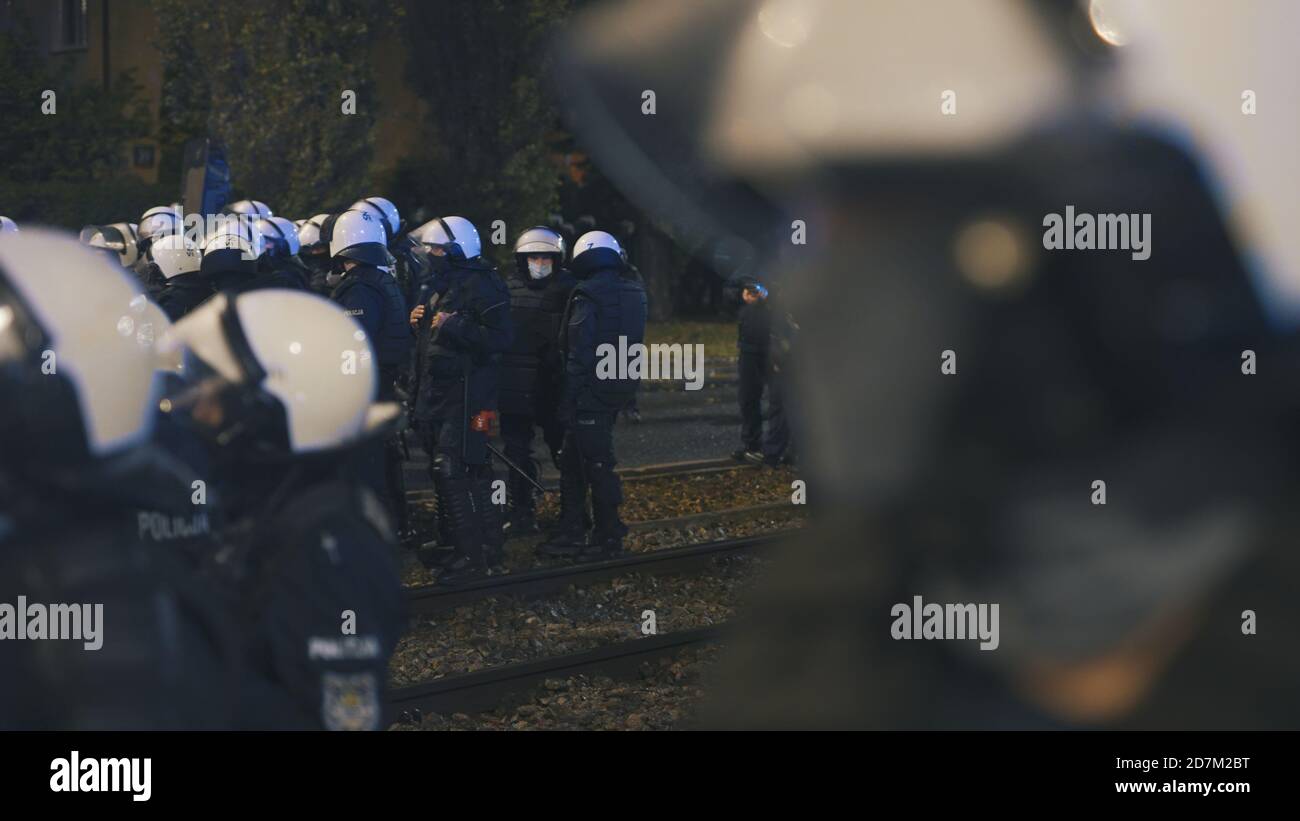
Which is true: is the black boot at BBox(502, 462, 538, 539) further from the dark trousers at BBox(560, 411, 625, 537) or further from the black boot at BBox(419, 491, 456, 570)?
the black boot at BBox(419, 491, 456, 570)

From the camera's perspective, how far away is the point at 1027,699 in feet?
5.56

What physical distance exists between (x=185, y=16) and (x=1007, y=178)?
23080 millimetres

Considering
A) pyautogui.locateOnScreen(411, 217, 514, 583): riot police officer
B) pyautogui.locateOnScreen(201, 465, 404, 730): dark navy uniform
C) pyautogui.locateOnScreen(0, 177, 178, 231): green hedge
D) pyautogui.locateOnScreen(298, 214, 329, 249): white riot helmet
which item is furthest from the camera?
pyautogui.locateOnScreen(0, 177, 178, 231): green hedge

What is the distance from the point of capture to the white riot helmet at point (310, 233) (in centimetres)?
1298

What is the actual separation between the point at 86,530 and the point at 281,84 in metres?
21.7

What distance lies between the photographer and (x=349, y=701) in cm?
299

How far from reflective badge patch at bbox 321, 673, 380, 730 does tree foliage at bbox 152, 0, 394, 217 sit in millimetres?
20840

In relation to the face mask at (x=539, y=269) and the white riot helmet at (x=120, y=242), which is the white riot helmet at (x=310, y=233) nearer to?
the white riot helmet at (x=120, y=242)

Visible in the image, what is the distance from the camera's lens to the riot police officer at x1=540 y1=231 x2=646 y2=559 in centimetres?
1086

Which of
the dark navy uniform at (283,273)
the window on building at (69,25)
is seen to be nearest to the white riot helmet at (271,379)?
the dark navy uniform at (283,273)

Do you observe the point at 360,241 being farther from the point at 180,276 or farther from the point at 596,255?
the point at 596,255

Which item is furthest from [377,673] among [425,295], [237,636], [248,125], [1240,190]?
[248,125]

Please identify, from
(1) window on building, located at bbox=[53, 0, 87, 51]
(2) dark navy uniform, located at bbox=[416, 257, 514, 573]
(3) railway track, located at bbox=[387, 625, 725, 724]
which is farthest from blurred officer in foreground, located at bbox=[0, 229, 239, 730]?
(1) window on building, located at bbox=[53, 0, 87, 51]
